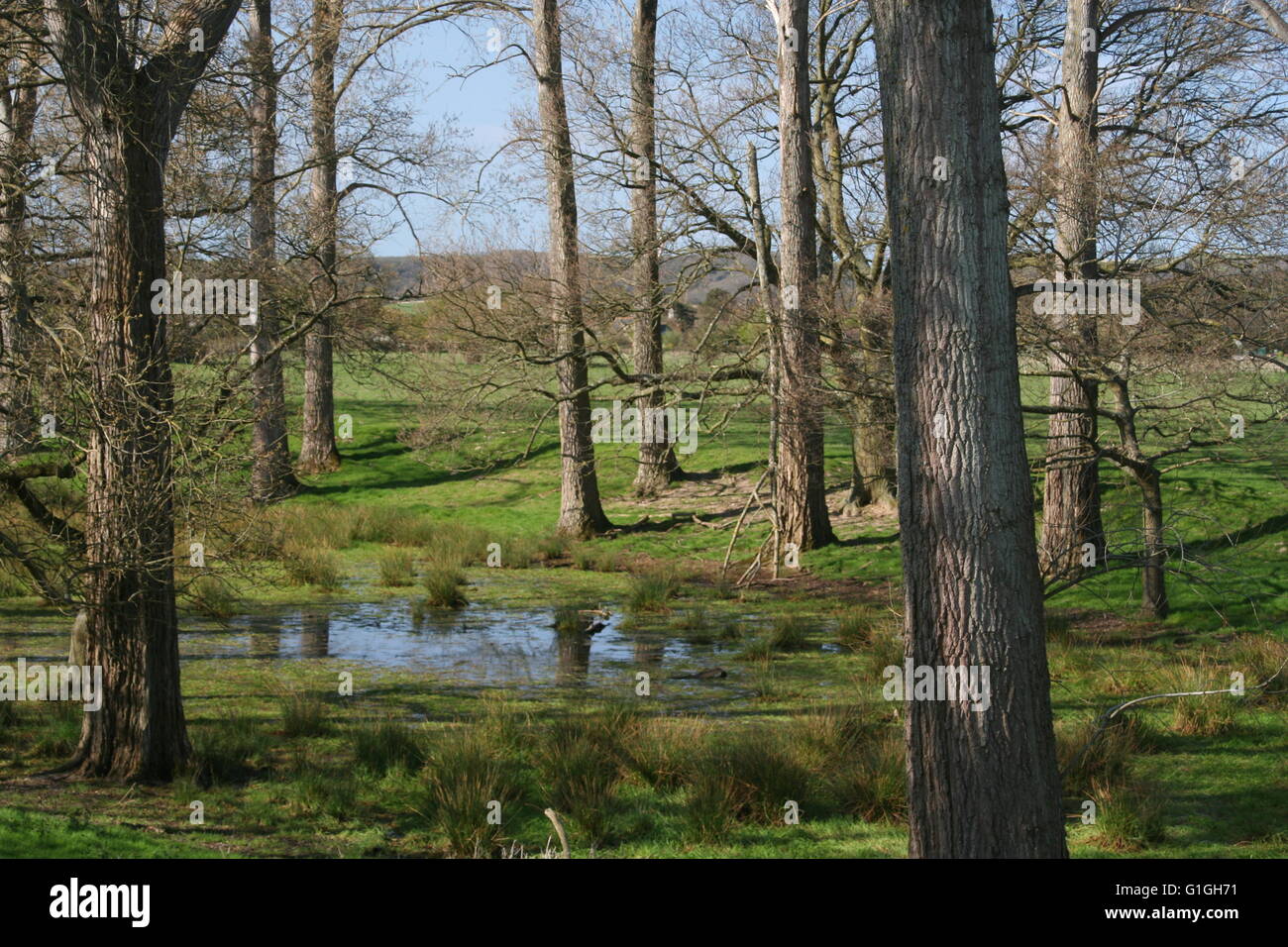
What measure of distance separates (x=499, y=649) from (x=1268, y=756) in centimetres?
646

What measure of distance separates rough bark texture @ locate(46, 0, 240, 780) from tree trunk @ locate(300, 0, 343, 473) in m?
1.89

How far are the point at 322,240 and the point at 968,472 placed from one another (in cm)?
838

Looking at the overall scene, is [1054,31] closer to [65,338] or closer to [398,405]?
[65,338]

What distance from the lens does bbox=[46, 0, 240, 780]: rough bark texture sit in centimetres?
679

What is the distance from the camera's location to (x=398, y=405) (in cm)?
3186

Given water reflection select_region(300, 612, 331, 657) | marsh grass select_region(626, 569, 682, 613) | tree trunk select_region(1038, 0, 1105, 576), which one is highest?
tree trunk select_region(1038, 0, 1105, 576)

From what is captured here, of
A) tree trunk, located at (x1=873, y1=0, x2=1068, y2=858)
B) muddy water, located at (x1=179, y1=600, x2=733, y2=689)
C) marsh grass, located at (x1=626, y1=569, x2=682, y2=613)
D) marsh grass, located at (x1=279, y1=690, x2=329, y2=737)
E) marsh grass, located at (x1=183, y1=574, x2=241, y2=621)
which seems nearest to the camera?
tree trunk, located at (x1=873, y1=0, x2=1068, y2=858)

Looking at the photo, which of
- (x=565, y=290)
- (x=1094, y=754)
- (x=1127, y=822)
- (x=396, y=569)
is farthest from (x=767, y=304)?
(x=1127, y=822)

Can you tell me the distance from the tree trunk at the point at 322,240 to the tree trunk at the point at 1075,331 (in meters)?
6.11

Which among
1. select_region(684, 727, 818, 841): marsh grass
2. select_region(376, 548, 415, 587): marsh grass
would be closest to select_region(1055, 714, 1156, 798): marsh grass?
select_region(684, 727, 818, 841): marsh grass

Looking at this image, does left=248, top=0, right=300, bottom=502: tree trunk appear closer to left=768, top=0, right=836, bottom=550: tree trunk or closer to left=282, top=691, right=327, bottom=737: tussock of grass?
left=282, top=691, right=327, bottom=737: tussock of grass

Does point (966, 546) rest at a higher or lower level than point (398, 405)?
lower

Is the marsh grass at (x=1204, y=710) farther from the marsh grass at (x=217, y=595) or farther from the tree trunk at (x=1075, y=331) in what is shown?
the marsh grass at (x=217, y=595)
